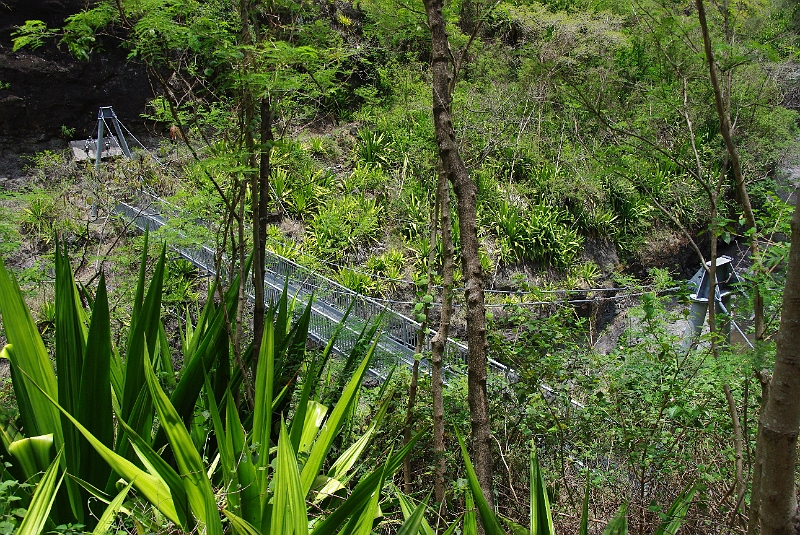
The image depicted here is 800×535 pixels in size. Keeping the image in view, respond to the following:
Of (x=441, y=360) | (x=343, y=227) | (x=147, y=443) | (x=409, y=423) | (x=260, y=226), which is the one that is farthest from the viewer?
(x=343, y=227)

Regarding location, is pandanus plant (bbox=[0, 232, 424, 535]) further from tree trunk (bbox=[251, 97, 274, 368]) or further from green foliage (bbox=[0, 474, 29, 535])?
tree trunk (bbox=[251, 97, 274, 368])

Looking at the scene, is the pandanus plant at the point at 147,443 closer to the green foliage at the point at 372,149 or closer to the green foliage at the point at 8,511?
the green foliage at the point at 8,511

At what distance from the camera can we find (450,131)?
2.51 m

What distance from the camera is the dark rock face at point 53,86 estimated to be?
10984mm

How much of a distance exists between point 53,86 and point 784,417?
43.1 feet

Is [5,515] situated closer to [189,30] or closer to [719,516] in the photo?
[189,30]

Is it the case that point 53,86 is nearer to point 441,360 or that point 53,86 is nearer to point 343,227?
point 343,227

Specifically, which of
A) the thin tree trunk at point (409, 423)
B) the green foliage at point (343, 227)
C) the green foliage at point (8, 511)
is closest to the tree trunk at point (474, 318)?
the thin tree trunk at point (409, 423)

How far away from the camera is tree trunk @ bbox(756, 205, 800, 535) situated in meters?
1.18

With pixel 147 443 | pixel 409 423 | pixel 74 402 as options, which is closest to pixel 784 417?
pixel 147 443

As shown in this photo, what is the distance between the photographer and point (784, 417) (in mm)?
1220

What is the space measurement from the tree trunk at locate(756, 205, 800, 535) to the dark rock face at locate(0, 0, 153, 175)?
11.7 meters

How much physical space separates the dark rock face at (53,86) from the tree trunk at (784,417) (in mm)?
11740

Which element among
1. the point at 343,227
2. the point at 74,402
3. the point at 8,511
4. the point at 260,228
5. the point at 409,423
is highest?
the point at 260,228
